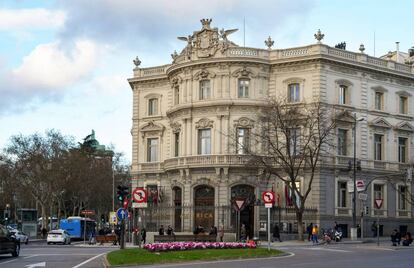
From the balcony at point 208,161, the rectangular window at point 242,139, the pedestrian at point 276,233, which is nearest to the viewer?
the pedestrian at point 276,233

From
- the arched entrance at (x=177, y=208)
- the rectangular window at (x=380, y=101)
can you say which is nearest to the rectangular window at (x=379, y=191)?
the rectangular window at (x=380, y=101)

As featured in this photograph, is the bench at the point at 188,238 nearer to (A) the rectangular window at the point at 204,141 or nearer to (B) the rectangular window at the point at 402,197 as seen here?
(A) the rectangular window at the point at 204,141

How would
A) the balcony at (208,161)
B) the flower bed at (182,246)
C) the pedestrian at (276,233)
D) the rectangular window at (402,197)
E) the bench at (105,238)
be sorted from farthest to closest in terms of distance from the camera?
the rectangular window at (402,197), the balcony at (208,161), the bench at (105,238), the pedestrian at (276,233), the flower bed at (182,246)

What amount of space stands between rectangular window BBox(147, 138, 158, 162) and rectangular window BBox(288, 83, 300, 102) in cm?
1529

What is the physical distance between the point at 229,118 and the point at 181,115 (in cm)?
537

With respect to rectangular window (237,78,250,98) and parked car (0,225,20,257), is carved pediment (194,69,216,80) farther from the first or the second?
parked car (0,225,20,257)

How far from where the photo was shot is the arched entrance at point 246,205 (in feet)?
209

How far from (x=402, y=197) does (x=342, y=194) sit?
7996 mm

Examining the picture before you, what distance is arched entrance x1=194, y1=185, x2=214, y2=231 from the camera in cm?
6512

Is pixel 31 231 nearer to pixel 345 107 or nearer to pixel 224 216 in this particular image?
pixel 224 216

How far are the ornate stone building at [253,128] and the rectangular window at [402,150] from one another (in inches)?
3.7

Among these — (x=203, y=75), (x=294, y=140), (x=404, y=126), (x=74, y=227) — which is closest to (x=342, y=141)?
(x=294, y=140)

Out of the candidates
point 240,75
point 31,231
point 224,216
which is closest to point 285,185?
point 224,216

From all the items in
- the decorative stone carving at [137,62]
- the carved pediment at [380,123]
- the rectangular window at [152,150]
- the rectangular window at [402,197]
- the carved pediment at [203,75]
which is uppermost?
the decorative stone carving at [137,62]
